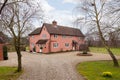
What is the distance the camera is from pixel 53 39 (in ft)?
157

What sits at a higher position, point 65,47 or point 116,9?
point 116,9

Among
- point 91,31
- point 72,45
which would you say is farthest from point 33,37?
point 91,31

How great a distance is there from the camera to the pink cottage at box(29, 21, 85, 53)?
4700cm

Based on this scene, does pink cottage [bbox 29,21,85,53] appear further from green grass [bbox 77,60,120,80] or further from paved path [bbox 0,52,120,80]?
green grass [bbox 77,60,120,80]

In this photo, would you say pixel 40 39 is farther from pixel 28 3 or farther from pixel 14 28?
pixel 28 3

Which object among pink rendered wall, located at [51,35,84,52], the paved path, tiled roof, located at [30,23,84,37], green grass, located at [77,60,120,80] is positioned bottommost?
green grass, located at [77,60,120,80]

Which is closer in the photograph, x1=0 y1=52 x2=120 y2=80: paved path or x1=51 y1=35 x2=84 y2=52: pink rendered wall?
x1=0 y1=52 x2=120 y2=80: paved path

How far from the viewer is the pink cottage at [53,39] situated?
4700 centimetres

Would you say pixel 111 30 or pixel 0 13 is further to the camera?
pixel 111 30

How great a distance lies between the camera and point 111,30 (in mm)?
16000

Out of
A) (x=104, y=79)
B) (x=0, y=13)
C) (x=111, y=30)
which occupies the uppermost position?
(x=0, y=13)

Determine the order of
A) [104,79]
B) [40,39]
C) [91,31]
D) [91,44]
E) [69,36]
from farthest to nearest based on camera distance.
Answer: [91,44] < [69,36] < [40,39] < [91,31] < [104,79]

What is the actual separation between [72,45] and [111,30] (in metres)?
38.5

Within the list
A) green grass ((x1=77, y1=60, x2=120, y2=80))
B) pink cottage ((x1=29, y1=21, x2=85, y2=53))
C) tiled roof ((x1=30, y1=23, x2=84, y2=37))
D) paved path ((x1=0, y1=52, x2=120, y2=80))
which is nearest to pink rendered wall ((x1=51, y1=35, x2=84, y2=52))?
pink cottage ((x1=29, y1=21, x2=85, y2=53))
